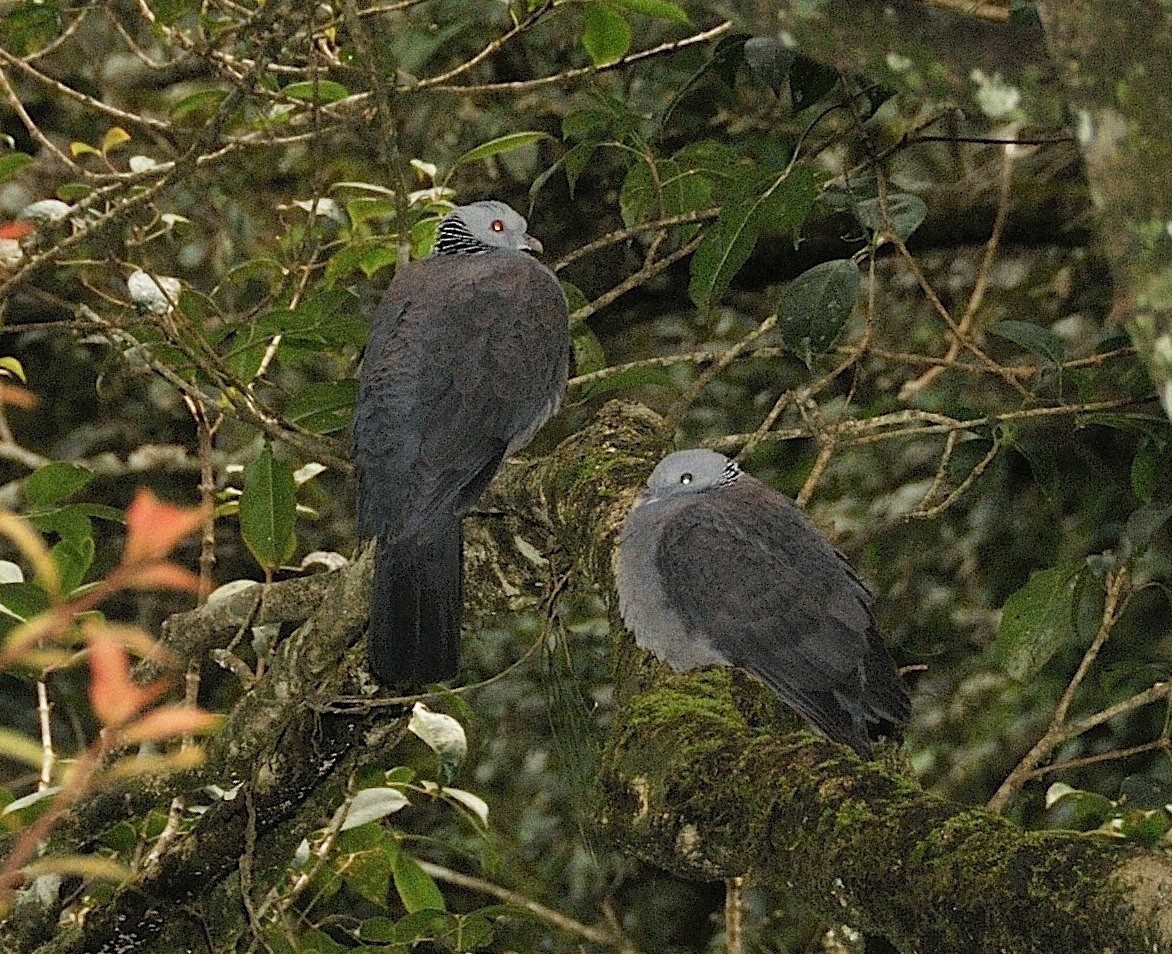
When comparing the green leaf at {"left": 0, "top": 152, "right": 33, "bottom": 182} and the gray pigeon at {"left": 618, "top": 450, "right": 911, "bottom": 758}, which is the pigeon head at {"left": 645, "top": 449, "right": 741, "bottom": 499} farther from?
the green leaf at {"left": 0, "top": 152, "right": 33, "bottom": 182}

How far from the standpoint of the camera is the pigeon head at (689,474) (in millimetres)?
2639

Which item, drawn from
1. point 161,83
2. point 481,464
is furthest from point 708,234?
point 161,83

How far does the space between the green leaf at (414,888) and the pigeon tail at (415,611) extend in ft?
2.06

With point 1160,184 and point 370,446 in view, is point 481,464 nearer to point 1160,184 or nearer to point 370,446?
point 370,446

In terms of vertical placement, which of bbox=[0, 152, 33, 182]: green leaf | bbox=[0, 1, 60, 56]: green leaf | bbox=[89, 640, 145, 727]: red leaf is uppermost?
bbox=[89, 640, 145, 727]: red leaf

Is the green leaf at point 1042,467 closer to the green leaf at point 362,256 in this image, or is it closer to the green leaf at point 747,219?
the green leaf at point 747,219

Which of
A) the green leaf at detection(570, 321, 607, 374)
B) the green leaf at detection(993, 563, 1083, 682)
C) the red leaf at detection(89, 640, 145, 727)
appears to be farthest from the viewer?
the green leaf at detection(570, 321, 607, 374)

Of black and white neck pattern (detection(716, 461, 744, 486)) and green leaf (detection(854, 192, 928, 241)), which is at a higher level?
green leaf (detection(854, 192, 928, 241))

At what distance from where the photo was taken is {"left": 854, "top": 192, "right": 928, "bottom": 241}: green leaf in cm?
293

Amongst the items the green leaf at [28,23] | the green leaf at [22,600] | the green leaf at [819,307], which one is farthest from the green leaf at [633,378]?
the green leaf at [28,23]

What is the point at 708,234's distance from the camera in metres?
2.96

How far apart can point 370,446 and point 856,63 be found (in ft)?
6.95

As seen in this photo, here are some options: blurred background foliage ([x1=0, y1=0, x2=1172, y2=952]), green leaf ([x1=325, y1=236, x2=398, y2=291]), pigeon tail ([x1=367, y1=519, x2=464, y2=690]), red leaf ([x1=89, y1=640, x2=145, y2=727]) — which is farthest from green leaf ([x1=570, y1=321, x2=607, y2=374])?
red leaf ([x1=89, y1=640, x2=145, y2=727])

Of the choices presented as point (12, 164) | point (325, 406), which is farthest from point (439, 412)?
point (12, 164)
